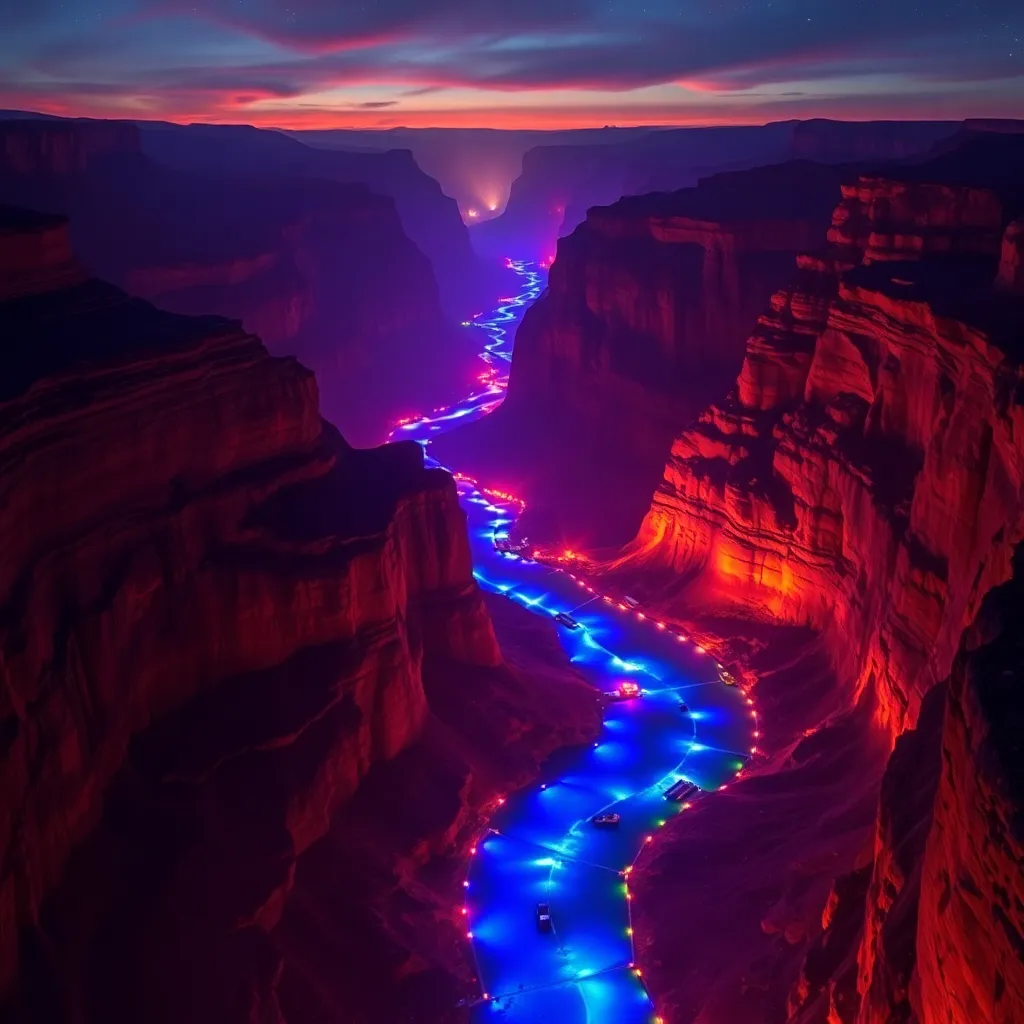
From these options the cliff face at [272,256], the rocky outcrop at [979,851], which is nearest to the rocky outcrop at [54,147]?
the cliff face at [272,256]

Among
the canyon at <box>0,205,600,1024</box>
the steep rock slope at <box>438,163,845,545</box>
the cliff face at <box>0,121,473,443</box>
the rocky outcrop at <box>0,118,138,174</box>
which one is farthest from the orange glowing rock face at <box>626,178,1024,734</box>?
the rocky outcrop at <box>0,118,138,174</box>

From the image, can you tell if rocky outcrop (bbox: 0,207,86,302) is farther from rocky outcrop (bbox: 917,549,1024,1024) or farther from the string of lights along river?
rocky outcrop (bbox: 917,549,1024,1024)

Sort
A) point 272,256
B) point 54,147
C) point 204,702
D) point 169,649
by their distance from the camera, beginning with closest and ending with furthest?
point 169,649 < point 204,702 < point 54,147 < point 272,256

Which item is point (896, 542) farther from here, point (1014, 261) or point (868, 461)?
point (1014, 261)

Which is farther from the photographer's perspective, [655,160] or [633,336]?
[655,160]

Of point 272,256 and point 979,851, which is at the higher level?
point 979,851

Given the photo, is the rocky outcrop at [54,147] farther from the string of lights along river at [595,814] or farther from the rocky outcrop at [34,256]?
the rocky outcrop at [34,256]

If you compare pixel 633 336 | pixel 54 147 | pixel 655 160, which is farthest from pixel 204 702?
pixel 655 160
